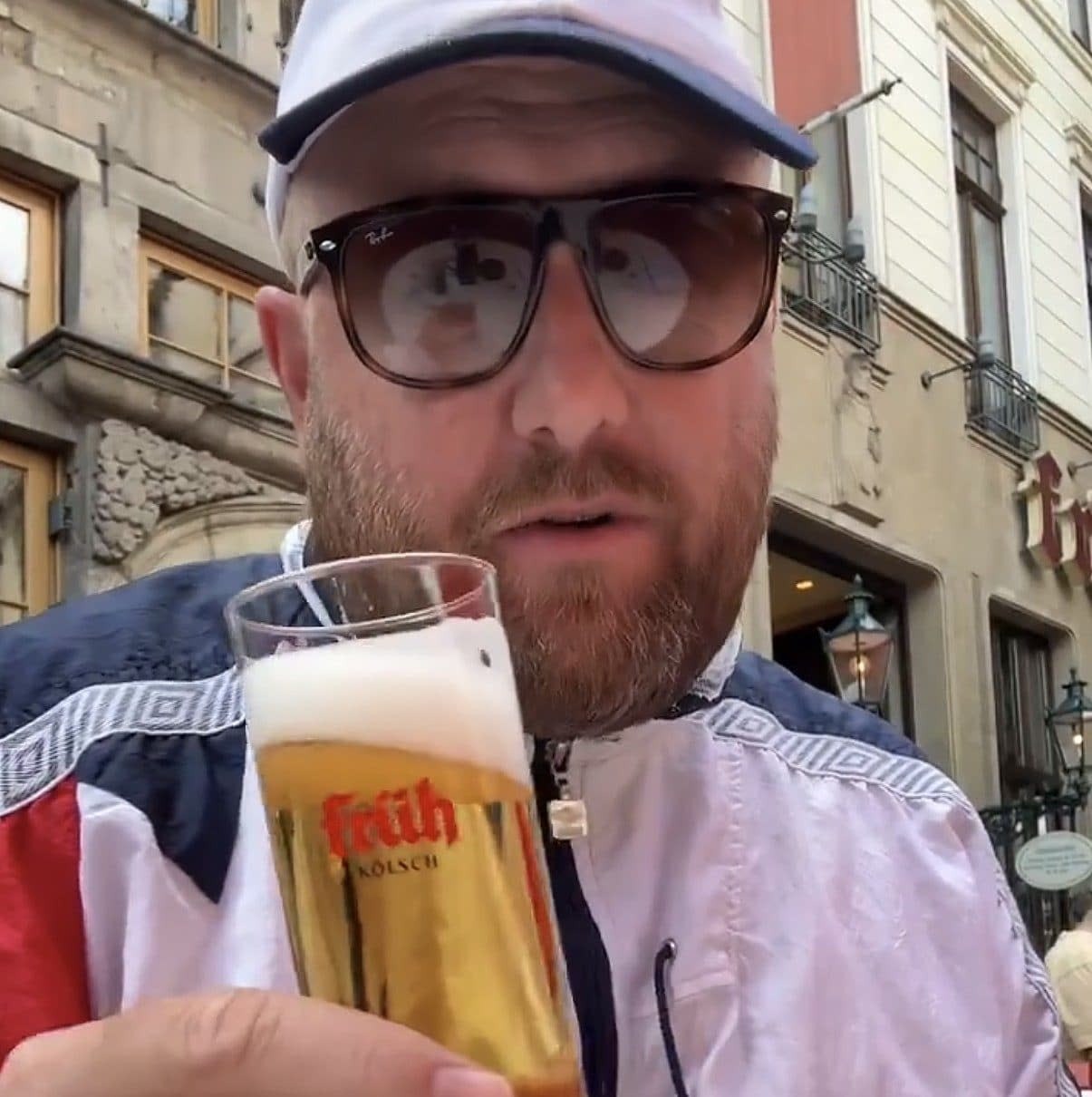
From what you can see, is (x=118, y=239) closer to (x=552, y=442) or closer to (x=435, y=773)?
(x=552, y=442)

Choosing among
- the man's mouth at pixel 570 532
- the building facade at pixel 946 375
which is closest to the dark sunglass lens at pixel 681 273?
the man's mouth at pixel 570 532

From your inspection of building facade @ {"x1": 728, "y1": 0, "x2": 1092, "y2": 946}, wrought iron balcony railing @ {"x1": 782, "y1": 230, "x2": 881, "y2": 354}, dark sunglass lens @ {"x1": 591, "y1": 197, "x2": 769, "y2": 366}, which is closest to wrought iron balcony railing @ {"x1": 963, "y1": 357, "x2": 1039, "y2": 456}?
building facade @ {"x1": 728, "y1": 0, "x2": 1092, "y2": 946}

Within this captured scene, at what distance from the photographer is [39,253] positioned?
5117mm

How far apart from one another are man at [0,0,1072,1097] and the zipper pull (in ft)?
0.04

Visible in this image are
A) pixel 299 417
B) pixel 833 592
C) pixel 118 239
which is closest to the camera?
pixel 299 417

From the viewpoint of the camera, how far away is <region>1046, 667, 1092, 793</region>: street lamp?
335 inches

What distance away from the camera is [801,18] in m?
7.45

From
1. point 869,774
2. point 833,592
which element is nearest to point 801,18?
point 833,592

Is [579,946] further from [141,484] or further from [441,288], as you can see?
[141,484]

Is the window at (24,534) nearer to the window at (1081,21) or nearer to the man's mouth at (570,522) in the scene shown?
the man's mouth at (570,522)

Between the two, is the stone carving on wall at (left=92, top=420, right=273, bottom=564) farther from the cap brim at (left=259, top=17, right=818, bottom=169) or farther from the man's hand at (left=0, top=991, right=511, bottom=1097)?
the man's hand at (left=0, top=991, right=511, bottom=1097)

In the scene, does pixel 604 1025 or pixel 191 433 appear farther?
pixel 191 433

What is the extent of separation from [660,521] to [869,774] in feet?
1.42

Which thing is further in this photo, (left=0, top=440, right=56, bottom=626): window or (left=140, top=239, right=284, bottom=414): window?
(left=140, top=239, right=284, bottom=414): window
